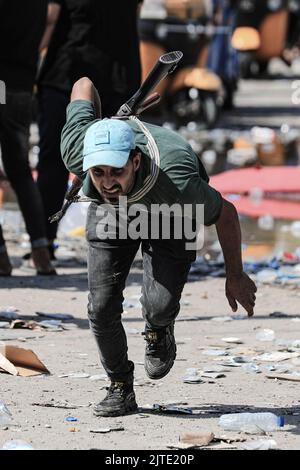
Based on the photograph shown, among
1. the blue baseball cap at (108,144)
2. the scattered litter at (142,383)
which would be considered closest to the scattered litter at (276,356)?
the scattered litter at (142,383)

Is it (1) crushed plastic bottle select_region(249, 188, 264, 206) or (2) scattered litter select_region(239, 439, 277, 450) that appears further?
(1) crushed plastic bottle select_region(249, 188, 264, 206)

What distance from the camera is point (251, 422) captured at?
17.4 feet

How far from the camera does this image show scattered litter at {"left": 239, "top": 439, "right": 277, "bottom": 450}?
16.3ft

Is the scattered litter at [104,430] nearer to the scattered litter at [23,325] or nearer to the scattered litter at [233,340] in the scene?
the scattered litter at [233,340]

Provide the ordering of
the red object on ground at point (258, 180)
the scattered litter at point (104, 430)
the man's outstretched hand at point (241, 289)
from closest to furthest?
the scattered litter at point (104, 430) → the man's outstretched hand at point (241, 289) → the red object on ground at point (258, 180)

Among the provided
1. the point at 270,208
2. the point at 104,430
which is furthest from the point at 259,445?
the point at 270,208

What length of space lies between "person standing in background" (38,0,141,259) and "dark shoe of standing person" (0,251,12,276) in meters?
0.87

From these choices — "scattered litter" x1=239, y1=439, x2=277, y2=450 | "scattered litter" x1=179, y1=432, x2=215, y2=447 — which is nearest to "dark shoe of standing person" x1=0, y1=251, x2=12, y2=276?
"scattered litter" x1=179, y1=432, x2=215, y2=447

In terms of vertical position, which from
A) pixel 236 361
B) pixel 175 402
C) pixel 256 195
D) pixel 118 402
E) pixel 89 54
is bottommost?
pixel 256 195

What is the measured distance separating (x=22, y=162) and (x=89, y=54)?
33.3 inches

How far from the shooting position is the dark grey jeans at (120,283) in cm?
546

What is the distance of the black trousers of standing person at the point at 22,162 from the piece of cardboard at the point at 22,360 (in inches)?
90.0

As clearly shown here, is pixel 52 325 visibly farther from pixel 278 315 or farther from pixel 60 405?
pixel 60 405

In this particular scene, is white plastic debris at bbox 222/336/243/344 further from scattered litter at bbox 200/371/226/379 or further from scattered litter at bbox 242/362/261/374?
scattered litter at bbox 200/371/226/379
